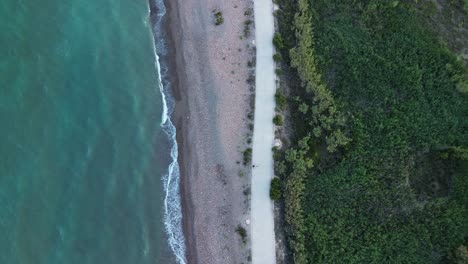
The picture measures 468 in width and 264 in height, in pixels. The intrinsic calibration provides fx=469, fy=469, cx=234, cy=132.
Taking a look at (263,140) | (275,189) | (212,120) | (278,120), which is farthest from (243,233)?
(212,120)

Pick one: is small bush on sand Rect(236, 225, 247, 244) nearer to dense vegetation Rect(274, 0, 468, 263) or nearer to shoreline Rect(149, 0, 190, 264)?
dense vegetation Rect(274, 0, 468, 263)

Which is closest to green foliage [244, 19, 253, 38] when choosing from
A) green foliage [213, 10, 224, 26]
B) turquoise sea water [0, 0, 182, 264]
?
green foliage [213, 10, 224, 26]

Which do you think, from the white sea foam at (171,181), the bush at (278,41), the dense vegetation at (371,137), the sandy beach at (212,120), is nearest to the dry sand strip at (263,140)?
the bush at (278,41)

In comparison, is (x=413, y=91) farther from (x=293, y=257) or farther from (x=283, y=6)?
(x=293, y=257)

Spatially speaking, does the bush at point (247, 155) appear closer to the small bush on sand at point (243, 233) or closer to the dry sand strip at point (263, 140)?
the dry sand strip at point (263, 140)

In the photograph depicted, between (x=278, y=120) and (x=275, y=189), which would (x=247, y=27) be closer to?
(x=278, y=120)

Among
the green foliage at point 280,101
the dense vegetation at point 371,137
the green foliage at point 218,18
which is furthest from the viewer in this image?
the green foliage at point 218,18
